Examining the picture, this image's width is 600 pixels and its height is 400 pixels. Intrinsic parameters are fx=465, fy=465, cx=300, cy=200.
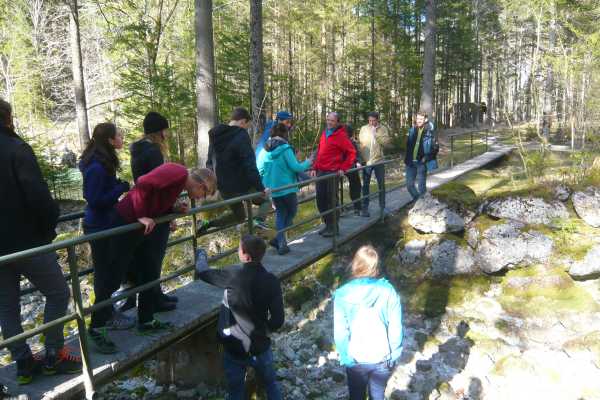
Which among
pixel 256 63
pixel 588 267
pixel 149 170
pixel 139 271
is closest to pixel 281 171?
pixel 149 170

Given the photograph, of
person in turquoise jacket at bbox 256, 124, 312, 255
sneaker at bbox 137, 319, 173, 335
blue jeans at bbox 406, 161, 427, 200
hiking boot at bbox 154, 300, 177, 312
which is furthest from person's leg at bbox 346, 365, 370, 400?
blue jeans at bbox 406, 161, 427, 200

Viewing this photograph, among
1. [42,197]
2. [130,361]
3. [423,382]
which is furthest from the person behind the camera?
[423,382]

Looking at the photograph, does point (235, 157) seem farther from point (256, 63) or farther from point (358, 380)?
point (256, 63)

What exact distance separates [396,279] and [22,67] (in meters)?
21.8

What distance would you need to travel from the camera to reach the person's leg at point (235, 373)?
3656 millimetres

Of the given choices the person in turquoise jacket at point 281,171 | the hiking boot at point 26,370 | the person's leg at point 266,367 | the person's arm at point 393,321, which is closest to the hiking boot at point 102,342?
the hiking boot at point 26,370

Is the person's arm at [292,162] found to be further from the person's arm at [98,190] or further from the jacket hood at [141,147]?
the person's arm at [98,190]

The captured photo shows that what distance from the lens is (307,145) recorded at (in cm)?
1841

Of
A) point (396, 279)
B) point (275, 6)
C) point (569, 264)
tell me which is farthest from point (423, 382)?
point (275, 6)

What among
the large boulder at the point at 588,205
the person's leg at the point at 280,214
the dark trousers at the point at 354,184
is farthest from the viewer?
the large boulder at the point at 588,205

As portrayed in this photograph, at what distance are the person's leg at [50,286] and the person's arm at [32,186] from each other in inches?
12.2

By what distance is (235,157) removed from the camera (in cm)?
516

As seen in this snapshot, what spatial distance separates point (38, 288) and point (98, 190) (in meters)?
0.79

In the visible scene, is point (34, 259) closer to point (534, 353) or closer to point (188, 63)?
point (534, 353)
